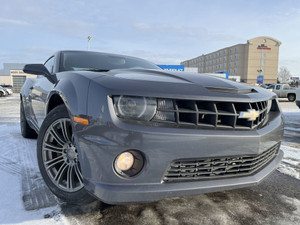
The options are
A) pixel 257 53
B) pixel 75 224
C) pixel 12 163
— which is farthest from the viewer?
pixel 257 53

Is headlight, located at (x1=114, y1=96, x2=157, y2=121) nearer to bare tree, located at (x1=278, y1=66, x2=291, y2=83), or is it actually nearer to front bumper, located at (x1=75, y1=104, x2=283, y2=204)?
front bumper, located at (x1=75, y1=104, x2=283, y2=204)

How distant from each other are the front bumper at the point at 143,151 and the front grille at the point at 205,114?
70 mm

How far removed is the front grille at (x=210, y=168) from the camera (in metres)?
1.42

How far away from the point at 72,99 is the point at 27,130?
268cm

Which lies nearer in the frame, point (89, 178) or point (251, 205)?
point (89, 178)

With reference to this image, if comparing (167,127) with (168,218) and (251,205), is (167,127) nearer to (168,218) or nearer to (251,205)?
(168,218)

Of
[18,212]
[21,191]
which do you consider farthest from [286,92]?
[18,212]

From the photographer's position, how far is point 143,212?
66.3 inches

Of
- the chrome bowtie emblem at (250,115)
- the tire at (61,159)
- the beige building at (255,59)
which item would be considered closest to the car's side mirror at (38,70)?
the tire at (61,159)

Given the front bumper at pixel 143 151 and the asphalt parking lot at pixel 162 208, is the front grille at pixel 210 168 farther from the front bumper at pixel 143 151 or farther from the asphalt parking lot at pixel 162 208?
the asphalt parking lot at pixel 162 208

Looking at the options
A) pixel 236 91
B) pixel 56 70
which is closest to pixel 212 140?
pixel 236 91

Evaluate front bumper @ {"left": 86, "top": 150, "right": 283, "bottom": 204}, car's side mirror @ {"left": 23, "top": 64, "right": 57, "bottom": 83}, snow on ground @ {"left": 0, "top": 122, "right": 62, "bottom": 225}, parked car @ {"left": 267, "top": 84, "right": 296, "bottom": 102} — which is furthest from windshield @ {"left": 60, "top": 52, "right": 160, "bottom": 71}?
parked car @ {"left": 267, "top": 84, "right": 296, "bottom": 102}

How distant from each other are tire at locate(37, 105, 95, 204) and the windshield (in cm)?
81

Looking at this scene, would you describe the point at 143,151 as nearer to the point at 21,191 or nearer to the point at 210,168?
the point at 210,168
